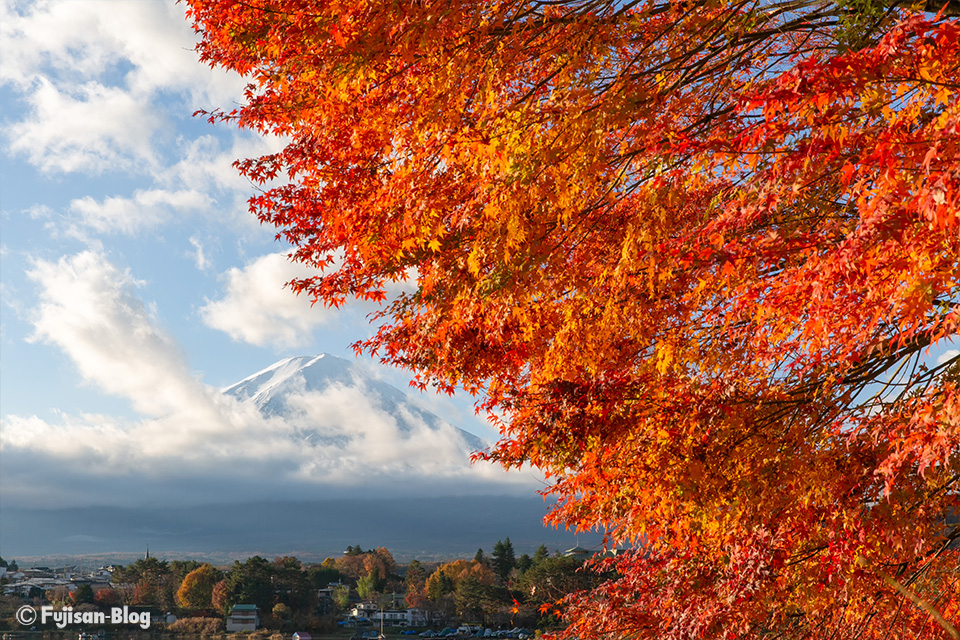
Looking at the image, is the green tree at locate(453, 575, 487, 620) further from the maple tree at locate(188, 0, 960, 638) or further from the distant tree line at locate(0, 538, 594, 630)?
the maple tree at locate(188, 0, 960, 638)

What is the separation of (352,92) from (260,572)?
59068 millimetres

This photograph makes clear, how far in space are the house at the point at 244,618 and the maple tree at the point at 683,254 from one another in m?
57.7

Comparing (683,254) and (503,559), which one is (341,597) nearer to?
(503,559)

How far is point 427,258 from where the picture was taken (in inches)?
245

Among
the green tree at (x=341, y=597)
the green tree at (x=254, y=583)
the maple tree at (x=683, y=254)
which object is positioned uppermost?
the maple tree at (x=683, y=254)

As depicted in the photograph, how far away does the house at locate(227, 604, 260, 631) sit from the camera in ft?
189

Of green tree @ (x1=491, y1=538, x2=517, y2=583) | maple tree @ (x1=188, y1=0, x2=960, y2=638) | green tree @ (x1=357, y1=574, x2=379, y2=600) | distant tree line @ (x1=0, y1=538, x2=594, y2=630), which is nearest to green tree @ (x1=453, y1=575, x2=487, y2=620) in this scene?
distant tree line @ (x1=0, y1=538, x2=594, y2=630)

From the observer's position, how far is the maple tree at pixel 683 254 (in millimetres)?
4367

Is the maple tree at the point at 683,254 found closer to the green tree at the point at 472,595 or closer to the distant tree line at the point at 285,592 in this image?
the distant tree line at the point at 285,592

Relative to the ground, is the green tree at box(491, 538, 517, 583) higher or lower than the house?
higher

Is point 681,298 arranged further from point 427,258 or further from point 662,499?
point 427,258

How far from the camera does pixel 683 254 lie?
5.62m

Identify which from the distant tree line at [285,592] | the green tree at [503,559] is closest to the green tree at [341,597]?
the distant tree line at [285,592]

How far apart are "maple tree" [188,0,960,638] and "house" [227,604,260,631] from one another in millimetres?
57677
